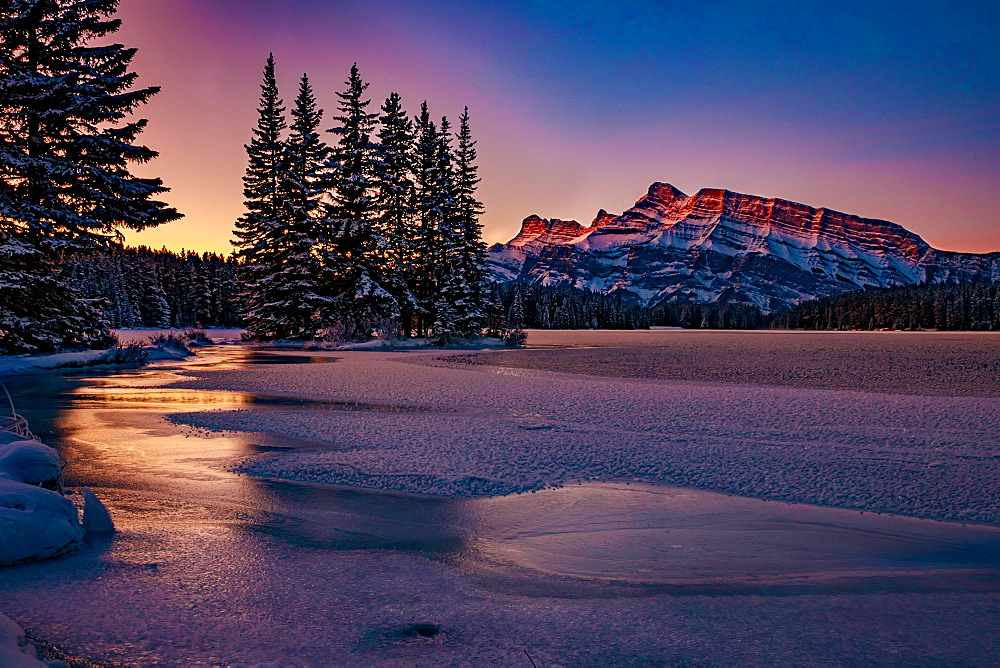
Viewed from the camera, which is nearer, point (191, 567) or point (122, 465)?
point (191, 567)

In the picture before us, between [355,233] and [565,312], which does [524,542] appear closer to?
[355,233]

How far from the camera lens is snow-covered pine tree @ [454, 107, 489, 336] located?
135ft

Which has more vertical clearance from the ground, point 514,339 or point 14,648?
point 514,339

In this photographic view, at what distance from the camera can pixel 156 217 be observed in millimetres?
21766

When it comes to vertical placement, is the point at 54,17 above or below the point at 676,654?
above

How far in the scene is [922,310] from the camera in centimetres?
11288

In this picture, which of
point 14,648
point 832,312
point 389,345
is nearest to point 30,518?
point 14,648

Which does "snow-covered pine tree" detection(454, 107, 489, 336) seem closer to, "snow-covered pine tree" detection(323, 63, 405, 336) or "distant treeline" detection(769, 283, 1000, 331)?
"snow-covered pine tree" detection(323, 63, 405, 336)

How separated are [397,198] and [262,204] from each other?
10.6 m

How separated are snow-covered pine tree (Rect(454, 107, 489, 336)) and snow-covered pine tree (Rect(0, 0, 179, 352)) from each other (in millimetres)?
22283

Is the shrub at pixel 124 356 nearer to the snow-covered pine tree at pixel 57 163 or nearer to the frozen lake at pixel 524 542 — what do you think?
the snow-covered pine tree at pixel 57 163

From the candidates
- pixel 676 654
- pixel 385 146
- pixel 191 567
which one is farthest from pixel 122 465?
pixel 385 146

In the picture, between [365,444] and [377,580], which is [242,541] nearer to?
[377,580]

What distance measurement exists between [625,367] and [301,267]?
25554mm
